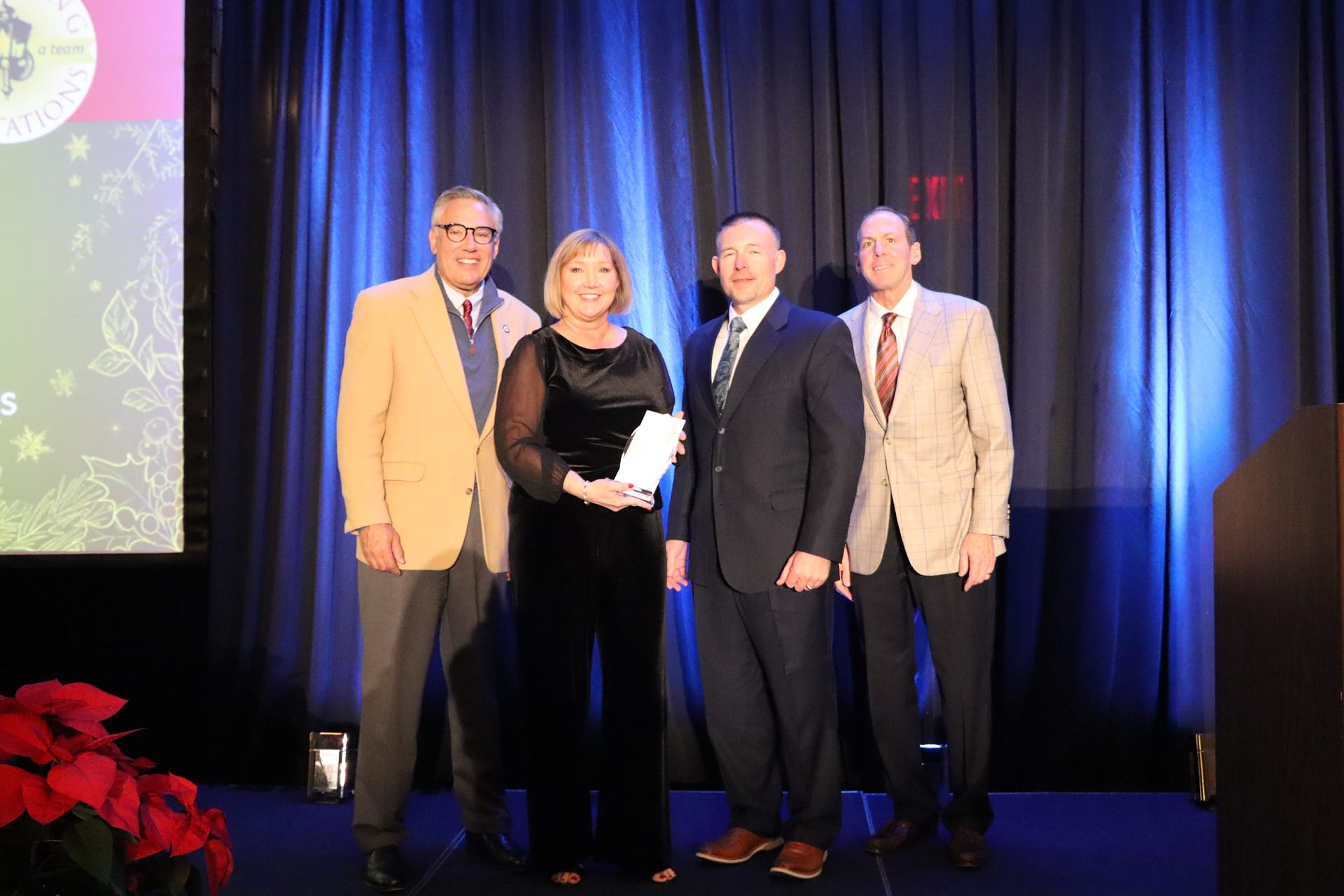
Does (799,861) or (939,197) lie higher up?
(939,197)

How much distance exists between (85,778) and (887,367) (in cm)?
252

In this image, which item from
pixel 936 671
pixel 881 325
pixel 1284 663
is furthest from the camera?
pixel 881 325

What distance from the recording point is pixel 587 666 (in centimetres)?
280

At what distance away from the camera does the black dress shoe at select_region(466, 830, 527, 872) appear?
294 cm

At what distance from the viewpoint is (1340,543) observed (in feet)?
3.90

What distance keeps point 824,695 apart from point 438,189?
7.32 feet

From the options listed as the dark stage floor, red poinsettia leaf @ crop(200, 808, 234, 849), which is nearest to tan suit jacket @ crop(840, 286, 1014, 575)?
the dark stage floor

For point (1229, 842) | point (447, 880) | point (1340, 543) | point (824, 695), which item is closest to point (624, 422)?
point (824, 695)

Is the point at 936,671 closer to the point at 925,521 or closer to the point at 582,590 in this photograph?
the point at 925,521

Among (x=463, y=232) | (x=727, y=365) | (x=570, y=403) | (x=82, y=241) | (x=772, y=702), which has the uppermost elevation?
(x=82, y=241)

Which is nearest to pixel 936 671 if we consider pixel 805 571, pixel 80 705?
pixel 805 571

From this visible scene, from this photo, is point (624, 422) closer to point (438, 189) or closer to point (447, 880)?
point (447, 880)

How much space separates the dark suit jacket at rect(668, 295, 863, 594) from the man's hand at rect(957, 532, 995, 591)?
0.39m

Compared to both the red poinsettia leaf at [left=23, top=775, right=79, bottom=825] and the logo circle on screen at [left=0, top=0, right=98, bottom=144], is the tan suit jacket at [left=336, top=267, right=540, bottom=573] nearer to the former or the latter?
the logo circle on screen at [left=0, top=0, right=98, bottom=144]
